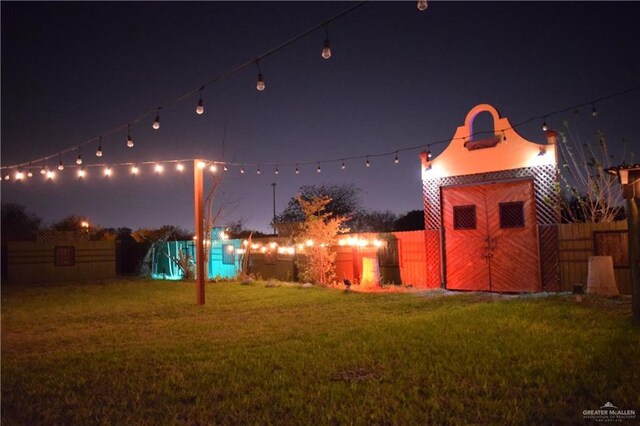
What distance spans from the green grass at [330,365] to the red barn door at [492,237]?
2.66m

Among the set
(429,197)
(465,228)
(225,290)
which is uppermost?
(429,197)

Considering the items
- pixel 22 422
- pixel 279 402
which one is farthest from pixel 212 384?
pixel 22 422

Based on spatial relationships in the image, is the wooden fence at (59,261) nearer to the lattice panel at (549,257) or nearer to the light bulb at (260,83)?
the light bulb at (260,83)

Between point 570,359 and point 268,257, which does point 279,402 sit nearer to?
point 570,359

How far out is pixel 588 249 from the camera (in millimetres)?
11406

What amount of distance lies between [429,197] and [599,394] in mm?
10154

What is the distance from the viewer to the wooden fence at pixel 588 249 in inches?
428

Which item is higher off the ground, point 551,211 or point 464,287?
point 551,211

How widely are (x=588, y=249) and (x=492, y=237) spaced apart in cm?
227

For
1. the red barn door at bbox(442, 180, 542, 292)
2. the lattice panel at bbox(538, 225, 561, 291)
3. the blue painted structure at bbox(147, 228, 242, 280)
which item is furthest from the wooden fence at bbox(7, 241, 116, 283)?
the lattice panel at bbox(538, 225, 561, 291)

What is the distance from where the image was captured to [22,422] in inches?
165
